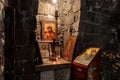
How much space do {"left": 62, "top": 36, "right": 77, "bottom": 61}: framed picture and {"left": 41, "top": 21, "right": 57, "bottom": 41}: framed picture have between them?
0.43 meters

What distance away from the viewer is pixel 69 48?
3.39 m

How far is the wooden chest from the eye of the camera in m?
2.78

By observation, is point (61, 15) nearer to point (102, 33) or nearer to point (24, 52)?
point (102, 33)

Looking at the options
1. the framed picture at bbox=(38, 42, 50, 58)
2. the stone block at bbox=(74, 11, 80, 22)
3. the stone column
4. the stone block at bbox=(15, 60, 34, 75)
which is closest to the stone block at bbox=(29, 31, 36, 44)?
the stone column

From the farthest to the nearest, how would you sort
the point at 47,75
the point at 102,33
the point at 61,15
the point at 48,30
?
the point at 61,15 < the point at 48,30 < the point at 102,33 < the point at 47,75

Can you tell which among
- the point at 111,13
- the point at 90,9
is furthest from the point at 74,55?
the point at 111,13

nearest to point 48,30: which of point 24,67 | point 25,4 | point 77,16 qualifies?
point 77,16

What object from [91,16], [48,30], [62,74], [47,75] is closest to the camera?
[47,75]

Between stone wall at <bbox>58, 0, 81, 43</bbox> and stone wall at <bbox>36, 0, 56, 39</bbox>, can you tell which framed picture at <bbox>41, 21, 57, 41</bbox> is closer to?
stone wall at <bbox>36, 0, 56, 39</bbox>

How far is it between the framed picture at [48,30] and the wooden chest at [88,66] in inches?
39.1

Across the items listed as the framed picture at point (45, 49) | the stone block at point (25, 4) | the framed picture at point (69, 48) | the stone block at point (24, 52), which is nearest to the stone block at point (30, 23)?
the stone block at point (25, 4)

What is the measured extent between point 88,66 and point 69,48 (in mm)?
754

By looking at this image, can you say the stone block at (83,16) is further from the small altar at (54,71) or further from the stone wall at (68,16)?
the small altar at (54,71)

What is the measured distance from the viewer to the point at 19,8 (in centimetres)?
263
